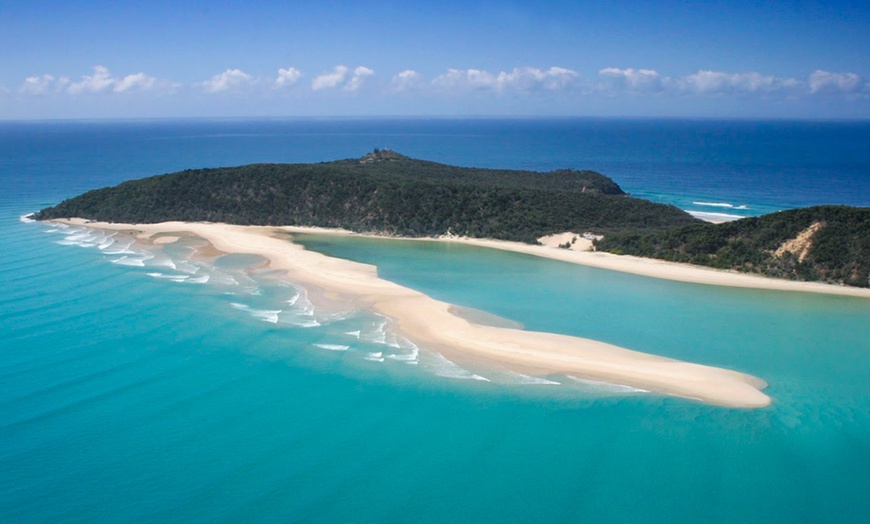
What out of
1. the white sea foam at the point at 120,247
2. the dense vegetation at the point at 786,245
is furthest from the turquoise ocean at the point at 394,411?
the white sea foam at the point at 120,247

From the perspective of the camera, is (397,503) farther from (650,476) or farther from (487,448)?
(650,476)

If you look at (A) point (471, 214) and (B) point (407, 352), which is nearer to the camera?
(B) point (407, 352)

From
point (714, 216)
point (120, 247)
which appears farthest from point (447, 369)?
point (714, 216)

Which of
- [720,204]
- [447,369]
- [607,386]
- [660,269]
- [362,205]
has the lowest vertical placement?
[447,369]

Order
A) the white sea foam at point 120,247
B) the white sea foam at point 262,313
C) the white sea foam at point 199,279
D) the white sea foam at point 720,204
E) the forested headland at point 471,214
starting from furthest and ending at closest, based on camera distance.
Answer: the white sea foam at point 720,204
the white sea foam at point 120,247
the forested headland at point 471,214
the white sea foam at point 199,279
the white sea foam at point 262,313

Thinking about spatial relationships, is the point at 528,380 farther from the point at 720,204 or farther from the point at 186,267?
the point at 720,204

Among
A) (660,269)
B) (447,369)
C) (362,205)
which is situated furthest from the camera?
(362,205)

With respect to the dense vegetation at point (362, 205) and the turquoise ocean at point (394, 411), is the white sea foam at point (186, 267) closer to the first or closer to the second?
the turquoise ocean at point (394, 411)

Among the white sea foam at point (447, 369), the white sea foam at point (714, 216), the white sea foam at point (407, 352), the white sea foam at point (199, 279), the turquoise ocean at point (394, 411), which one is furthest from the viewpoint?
the white sea foam at point (714, 216)
